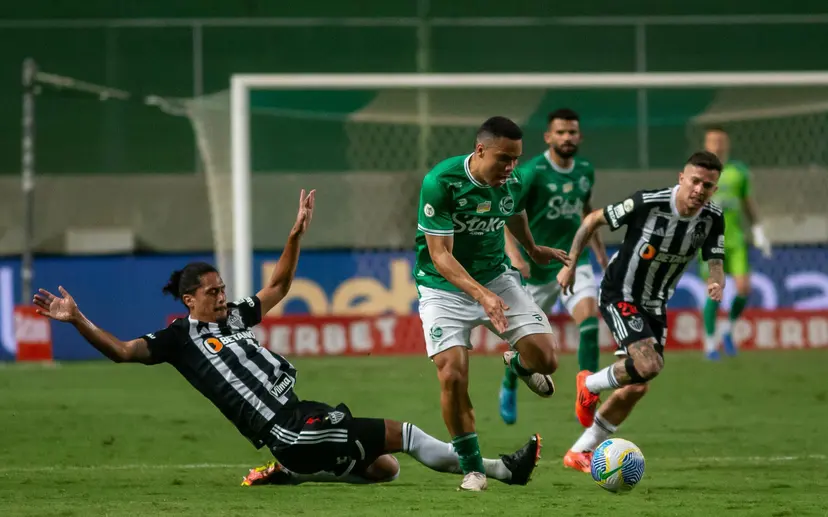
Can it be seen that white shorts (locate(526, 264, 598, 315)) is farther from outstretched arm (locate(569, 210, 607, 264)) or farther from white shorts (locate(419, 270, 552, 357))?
white shorts (locate(419, 270, 552, 357))

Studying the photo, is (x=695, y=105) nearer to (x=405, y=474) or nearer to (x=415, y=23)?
(x=415, y=23)

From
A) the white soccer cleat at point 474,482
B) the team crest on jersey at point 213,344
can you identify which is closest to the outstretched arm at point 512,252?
the white soccer cleat at point 474,482

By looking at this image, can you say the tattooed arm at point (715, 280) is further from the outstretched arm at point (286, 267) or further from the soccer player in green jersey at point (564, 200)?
the outstretched arm at point (286, 267)

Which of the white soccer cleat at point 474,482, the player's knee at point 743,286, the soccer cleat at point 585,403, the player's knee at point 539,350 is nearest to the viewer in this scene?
the white soccer cleat at point 474,482

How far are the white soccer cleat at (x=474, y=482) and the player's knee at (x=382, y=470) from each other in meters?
0.50

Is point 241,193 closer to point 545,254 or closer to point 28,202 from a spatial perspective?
point 28,202

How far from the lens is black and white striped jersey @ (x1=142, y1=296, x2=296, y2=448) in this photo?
7.29 meters

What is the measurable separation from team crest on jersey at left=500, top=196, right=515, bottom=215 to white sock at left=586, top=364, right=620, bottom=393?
→ 1152 millimetres

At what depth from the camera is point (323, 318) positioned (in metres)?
17.6

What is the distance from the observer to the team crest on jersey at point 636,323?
859 cm

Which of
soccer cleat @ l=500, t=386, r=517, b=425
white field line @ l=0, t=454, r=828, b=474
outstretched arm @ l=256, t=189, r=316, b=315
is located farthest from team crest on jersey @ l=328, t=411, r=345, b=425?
soccer cleat @ l=500, t=386, r=517, b=425

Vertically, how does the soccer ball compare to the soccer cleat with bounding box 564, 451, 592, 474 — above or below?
above

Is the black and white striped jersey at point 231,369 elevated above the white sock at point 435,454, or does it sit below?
above

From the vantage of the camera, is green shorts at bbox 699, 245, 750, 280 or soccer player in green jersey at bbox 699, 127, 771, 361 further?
green shorts at bbox 699, 245, 750, 280
